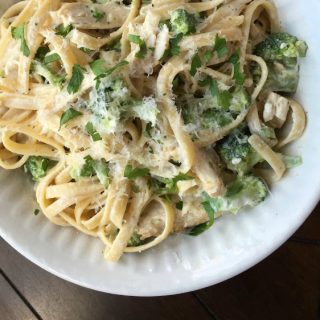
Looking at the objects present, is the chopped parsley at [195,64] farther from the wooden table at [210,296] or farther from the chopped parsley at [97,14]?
the wooden table at [210,296]

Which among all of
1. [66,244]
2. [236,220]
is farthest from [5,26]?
[236,220]

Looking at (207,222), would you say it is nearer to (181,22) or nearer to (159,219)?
(159,219)

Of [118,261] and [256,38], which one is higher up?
[256,38]

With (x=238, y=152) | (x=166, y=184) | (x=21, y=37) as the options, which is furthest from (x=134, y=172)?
(x=21, y=37)

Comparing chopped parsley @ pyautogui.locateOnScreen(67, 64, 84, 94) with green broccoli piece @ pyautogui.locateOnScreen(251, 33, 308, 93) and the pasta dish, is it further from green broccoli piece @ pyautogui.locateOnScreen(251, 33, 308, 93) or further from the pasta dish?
green broccoli piece @ pyautogui.locateOnScreen(251, 33, 308, 93)

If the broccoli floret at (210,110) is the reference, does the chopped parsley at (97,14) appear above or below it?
above

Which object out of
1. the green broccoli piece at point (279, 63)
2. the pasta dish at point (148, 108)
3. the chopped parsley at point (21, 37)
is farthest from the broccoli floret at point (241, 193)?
the chopped parsley at point (21, 37)

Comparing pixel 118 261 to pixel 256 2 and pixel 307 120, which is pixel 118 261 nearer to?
pixel 307 120
